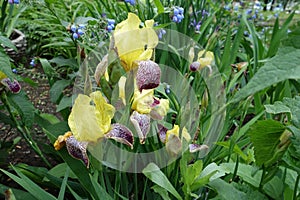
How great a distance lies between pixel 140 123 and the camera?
0.70 m

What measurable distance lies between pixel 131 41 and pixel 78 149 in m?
0.18

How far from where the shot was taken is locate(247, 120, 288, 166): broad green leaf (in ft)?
1.89

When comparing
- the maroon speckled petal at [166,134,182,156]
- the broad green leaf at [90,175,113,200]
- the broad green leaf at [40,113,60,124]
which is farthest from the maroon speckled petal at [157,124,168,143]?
the broad green leaf at [40,113,60,124]

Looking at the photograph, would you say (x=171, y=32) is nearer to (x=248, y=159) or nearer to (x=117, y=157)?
(x=248, y=159)

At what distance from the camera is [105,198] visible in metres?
0.77

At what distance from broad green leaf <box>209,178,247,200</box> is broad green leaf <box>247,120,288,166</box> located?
5.8 inches

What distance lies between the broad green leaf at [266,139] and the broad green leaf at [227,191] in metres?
0.15

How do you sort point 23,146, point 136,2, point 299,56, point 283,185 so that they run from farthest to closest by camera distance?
point 23,146 < point 136,2 < point 283,185 < point 299,56

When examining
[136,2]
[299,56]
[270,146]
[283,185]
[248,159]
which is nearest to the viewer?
[299,56]

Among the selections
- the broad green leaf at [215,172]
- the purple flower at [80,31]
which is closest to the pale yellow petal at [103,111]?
the broad green leaf at [215,172]

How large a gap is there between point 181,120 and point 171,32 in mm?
787

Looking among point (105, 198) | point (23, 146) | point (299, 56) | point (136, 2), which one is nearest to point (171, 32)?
point (136, 2)

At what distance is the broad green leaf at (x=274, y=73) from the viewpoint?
0.39 meters

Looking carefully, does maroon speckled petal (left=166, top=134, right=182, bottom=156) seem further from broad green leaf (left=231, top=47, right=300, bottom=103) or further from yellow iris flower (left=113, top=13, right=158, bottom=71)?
broad green leaf (left=231, top=47, right=300, bottom=103)
